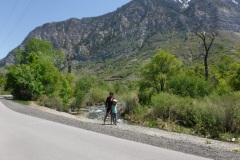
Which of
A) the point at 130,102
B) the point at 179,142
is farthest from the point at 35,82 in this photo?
the point at 179,142

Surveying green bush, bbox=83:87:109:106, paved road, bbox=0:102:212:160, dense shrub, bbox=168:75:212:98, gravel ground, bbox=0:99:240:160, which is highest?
dense shrub, bbox=168:75:212:98

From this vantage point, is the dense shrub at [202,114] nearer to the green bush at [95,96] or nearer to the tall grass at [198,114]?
the tall grass at [198,114]

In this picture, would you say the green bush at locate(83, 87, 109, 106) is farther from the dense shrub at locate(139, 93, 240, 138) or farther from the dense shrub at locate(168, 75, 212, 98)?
the dense shrub at locate(139, 93, 240, 138)

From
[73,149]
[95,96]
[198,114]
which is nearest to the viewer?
[73,149]

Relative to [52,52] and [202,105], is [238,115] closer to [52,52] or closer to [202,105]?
[202,105]

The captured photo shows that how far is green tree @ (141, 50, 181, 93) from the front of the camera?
4322 centimetres

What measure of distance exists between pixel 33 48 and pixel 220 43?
117 m

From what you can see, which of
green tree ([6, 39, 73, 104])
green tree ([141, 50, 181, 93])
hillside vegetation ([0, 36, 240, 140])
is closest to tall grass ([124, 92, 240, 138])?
hillside vegetation ([0, 36, 240, 140])

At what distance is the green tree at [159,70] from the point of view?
43.2 m

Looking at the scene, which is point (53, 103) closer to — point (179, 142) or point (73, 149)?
point (179, 142)

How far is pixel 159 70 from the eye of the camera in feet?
143

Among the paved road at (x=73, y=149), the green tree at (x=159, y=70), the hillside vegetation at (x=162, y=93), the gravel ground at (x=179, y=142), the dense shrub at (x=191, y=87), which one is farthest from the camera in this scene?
the green tree at (x=159, y=70)

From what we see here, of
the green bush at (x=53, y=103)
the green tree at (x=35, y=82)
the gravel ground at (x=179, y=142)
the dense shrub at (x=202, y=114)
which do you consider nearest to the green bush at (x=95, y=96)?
the green tree at (x=35, y=82)

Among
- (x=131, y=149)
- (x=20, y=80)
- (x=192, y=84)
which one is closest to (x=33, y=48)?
(x=20, y=80)
